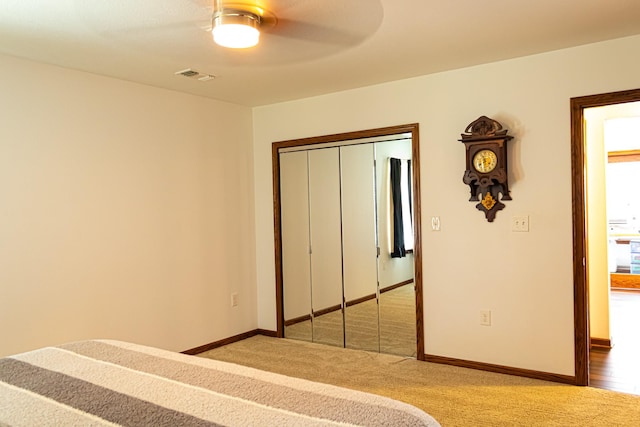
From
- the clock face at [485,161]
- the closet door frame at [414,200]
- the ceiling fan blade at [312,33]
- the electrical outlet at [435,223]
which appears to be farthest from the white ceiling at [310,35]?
the electrical outlet at [435,223]

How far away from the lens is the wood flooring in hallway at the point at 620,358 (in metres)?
3.42

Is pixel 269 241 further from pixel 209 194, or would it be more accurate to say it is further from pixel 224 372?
pixel 224 372

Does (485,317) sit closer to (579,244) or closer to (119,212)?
(579,244)

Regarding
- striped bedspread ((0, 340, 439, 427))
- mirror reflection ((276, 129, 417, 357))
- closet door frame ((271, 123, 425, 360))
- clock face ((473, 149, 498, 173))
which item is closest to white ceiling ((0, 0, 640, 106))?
closet door frame ((271, 123, 425, 360))

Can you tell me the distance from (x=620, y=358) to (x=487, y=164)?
2012 mm

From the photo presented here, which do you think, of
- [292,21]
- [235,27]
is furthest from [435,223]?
[235,27]

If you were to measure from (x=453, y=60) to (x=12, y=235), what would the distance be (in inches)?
126

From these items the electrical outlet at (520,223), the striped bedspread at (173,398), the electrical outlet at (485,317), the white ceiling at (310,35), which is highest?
the white ceiling at (310,35)

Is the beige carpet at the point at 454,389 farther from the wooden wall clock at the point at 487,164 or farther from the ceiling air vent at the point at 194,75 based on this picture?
the ceiling air vent at the point at 194,75

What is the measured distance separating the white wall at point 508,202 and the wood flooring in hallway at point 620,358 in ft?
1.22

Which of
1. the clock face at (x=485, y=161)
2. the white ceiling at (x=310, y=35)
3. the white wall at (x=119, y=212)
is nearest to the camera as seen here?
the white ceiling at (x=310, y=35)

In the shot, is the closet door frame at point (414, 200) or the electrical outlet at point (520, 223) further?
the closet door frame at point (414, 200)

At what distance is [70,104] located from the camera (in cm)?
346

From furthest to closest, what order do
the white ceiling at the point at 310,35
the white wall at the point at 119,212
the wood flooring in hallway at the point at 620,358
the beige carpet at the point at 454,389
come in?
the wood flooring in hallway at the point at 620,358 → the white wall at the point at 119,212 → the beige carpet at the point at 454,389 → the white ceiling at the point at 310,35
